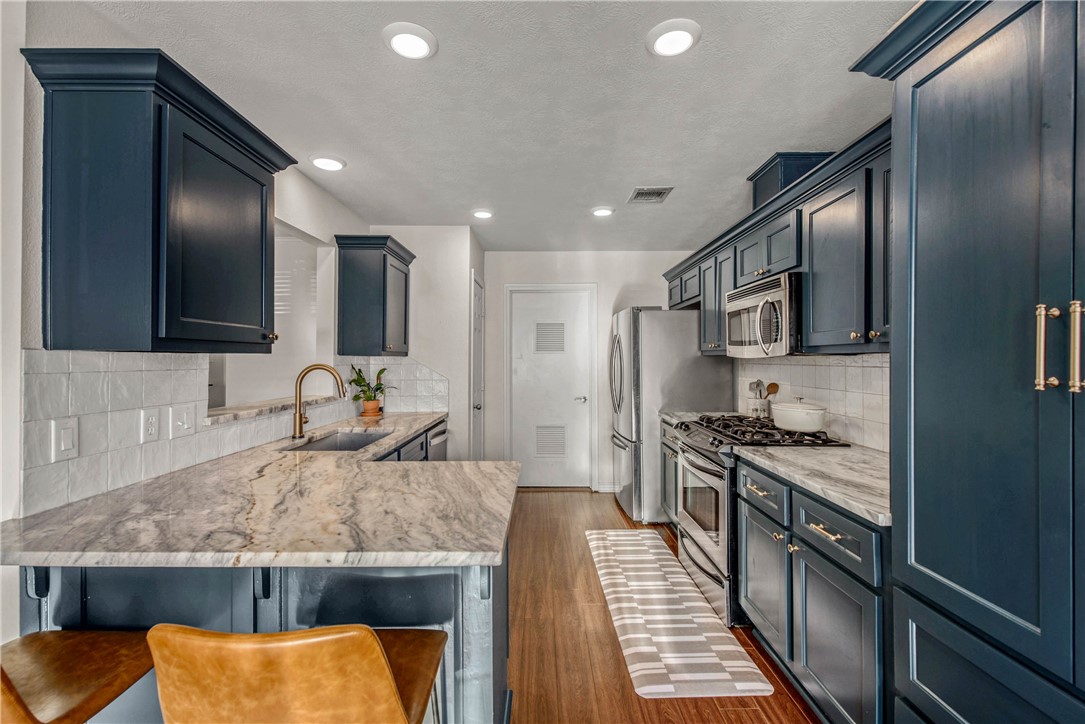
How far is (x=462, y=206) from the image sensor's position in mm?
3518

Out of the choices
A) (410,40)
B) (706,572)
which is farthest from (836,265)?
(410,40)

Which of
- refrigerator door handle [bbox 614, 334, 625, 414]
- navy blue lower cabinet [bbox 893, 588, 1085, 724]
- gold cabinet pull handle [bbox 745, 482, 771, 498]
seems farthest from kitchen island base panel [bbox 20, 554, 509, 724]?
refrigerator door handle [bbox 614, 334, 625, 414]

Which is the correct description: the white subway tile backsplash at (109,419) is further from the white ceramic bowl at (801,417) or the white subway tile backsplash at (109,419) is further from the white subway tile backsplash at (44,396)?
the white ceramic bowl at (801,417)

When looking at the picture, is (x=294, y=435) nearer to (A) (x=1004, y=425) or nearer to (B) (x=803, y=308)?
(B) (x=803, y=308)

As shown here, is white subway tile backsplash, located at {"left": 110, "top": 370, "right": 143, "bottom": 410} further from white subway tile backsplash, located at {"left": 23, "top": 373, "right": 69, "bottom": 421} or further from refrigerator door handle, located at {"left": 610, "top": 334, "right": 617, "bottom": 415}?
refrigerator door handle, located at {"left": 610, "top": 334, "right": 617, "bottom": 415}

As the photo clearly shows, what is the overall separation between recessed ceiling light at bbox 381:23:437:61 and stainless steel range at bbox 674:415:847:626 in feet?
6.79

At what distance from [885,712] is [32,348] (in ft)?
8.40

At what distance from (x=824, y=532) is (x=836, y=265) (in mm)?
1068

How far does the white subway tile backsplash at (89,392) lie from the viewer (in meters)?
1.45

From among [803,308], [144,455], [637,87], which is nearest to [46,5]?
[144,455]

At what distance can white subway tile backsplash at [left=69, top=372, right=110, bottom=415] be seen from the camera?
57.1 inches

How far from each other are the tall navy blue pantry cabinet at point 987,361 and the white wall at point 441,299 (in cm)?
316

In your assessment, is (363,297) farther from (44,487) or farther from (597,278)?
(597,278)

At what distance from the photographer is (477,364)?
14.7ft
